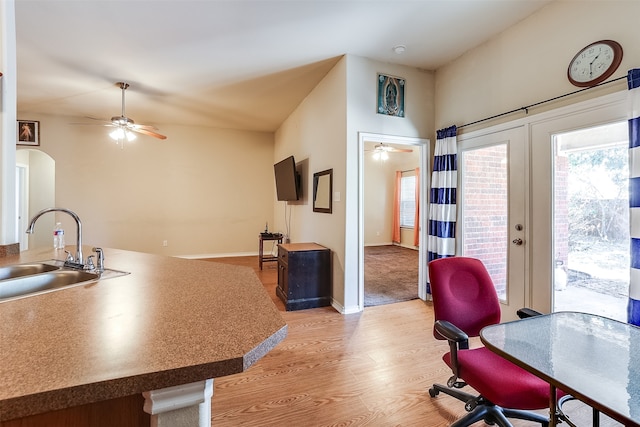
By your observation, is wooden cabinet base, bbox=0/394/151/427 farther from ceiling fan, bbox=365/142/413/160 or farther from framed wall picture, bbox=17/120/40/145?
framed wall picture, bbox=17/120/40/145

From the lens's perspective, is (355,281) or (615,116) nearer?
(615,116)

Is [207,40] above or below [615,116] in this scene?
above

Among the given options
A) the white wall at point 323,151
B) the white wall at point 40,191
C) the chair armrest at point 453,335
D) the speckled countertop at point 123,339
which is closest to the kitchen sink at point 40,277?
the speckled countertop at point 123,339

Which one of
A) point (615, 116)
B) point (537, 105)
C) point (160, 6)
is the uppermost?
point (160, 6)

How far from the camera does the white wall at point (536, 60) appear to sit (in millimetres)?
1980

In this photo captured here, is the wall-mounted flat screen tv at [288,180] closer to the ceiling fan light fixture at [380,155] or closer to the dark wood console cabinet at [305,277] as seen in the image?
the dark wood console cabinet at [305,277]

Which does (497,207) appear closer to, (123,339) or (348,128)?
(348,128)

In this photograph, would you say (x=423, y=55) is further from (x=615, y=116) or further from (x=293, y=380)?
(x=293, y=380)

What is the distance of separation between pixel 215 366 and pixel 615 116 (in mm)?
2817

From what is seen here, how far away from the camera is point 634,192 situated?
6.05 ft

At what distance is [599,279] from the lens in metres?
2.14

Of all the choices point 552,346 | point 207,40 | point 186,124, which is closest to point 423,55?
point 207,40

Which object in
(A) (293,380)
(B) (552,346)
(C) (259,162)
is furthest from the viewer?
(C) (259,162)

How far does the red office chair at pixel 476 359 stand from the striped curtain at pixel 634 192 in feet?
2.91
